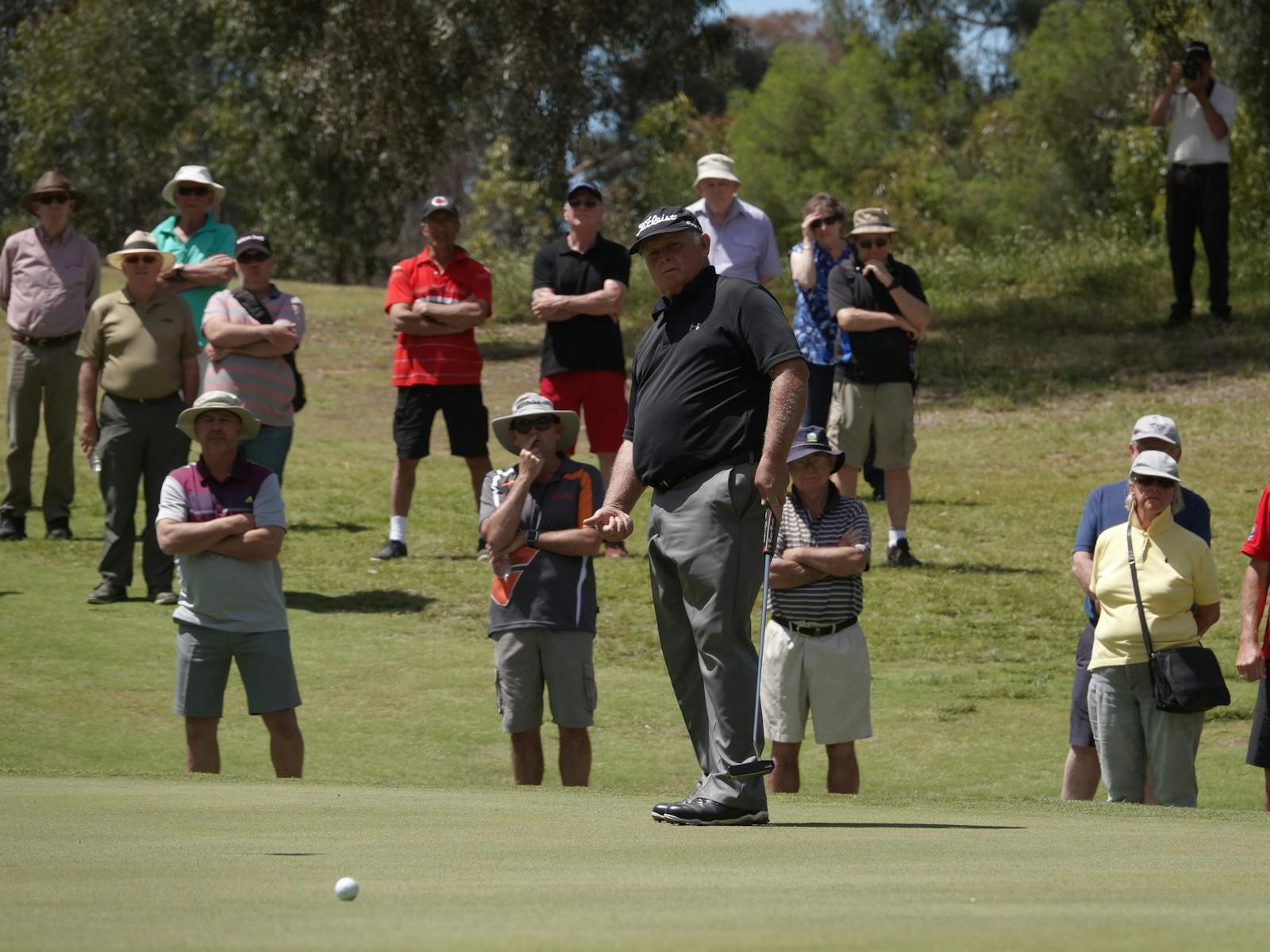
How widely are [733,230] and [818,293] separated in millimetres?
876

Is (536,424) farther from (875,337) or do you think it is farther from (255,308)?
(875,337)

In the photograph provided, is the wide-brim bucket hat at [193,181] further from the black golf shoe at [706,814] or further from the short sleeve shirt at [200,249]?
the black golf shoe at [706,814]

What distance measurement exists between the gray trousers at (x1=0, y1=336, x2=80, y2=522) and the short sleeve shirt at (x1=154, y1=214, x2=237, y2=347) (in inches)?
44.1

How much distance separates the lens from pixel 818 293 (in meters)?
13.5

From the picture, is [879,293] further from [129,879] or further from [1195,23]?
[1195,23]

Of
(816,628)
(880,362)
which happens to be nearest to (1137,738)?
(816,628)

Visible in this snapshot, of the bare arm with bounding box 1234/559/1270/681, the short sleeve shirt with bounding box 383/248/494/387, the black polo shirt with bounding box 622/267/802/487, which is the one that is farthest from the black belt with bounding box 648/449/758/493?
the short sleeve shirt with bounding box 383/248/494/387

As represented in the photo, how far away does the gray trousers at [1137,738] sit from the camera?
26.6 feet

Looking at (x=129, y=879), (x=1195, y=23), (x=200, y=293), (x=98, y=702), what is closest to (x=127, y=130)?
(x=1195, y=23)

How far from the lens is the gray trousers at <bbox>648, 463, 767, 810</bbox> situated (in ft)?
19.7

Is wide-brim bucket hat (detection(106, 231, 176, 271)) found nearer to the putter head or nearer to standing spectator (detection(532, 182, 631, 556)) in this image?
standing spectator (detection(532, 182, 631, 556))

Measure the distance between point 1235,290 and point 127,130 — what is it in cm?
3464

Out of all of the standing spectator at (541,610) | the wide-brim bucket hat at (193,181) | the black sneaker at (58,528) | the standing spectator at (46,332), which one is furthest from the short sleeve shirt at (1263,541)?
the black sneaker at (58,528)

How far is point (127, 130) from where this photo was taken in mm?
49594
